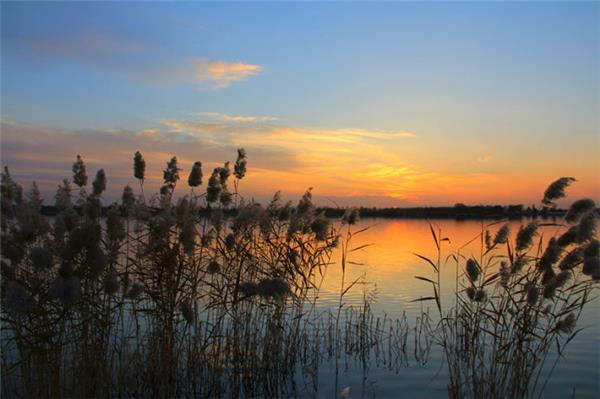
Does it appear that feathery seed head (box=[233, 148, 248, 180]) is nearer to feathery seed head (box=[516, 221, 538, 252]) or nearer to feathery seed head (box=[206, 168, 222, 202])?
feathery seed head (box=[206, 168, 222, 202])

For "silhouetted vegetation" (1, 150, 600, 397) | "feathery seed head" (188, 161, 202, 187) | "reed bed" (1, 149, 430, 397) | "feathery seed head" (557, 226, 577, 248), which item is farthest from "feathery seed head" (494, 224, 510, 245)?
"feathery seed head" (188, 161, 202, 187)

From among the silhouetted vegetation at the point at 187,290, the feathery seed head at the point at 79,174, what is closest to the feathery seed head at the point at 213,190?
the silhouetted vegetation at the point at 187,290

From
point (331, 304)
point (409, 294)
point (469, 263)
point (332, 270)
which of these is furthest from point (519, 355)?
point (332, 270)

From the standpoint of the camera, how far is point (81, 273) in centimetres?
478

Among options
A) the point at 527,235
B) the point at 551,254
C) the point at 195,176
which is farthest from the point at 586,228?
the point at 195,176

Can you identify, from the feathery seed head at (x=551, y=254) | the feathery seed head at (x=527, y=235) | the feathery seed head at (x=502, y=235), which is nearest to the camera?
the feathery seed head at (x=551, y=254)

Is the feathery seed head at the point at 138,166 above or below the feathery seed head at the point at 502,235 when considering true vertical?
above

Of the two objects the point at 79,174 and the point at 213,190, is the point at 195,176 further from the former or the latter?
the point at 79,174

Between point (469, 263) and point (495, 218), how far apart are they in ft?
3.56

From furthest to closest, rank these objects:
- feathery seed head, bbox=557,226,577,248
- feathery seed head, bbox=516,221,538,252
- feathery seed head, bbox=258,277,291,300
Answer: feathery seed head, bbox=516,221,538,252, feathery seed head, bbox=557,226,577,248, feathery seed head, bbox=258,277,291,300

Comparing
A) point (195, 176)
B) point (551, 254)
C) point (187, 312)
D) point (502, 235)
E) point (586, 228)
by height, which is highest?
point (195, 176)

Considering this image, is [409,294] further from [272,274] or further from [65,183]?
[65,183]

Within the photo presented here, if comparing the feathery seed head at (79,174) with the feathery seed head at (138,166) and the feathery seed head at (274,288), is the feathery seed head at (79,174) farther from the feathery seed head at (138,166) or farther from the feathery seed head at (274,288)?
the feathery seed head at (274,288)

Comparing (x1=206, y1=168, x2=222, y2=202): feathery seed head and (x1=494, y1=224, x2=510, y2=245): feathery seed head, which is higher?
(x1=206, y1=168, x2=222, y2=202): feathery seed head
